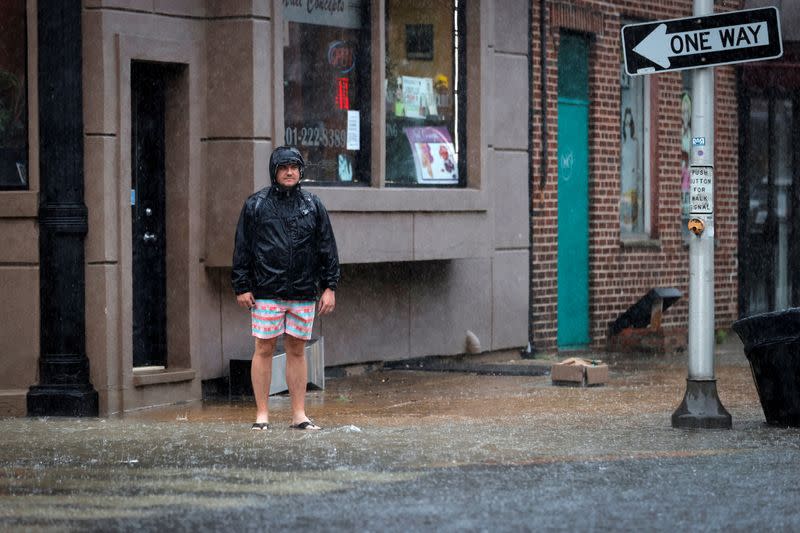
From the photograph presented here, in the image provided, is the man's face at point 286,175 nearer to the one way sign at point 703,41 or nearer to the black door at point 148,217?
the one way sign at point 703,41

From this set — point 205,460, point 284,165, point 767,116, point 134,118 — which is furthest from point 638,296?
point 205,460

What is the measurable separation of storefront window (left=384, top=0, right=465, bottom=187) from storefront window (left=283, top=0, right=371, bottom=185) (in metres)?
0.42

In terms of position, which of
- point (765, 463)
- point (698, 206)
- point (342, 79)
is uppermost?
point (342, 79)

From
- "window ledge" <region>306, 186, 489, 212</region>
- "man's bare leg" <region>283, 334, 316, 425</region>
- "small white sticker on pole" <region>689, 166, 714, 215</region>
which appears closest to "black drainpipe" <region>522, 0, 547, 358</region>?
"window ledge" <region>306, 186, 489, 212</region>

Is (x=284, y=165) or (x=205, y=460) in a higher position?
(x=284, y=165)

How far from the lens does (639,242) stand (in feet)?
62.2

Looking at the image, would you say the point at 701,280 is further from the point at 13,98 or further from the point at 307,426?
the point at 13,98

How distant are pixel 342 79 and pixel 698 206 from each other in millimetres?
4600

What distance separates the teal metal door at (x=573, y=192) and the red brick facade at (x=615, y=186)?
0.28 feet

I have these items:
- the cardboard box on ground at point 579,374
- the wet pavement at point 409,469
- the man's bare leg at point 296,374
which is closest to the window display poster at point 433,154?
the cardboard box on ground at point 579,374

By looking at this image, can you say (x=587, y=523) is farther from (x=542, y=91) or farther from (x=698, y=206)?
(x=542, y=91)

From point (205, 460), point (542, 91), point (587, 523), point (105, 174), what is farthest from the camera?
point (542, 91)

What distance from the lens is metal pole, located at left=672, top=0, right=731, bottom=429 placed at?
1088cm

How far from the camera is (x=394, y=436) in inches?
409
